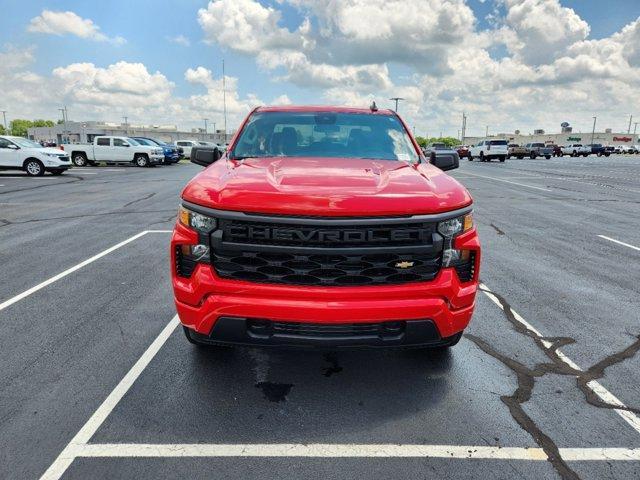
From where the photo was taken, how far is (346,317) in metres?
2.54

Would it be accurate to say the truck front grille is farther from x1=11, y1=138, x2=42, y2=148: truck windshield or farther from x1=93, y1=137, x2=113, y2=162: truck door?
x1=93, y1=137, x2=113, y2=162: truck door

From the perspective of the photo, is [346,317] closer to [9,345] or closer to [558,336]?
[558,336]

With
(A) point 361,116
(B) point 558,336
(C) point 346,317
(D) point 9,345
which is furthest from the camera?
(A) point 361,116

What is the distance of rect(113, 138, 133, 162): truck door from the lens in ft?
92.0

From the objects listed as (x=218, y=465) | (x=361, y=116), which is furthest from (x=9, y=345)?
Answer: (x=361, y=116)

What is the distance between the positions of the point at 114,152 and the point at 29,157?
8.94 m

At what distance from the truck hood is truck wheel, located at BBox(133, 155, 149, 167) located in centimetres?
2722

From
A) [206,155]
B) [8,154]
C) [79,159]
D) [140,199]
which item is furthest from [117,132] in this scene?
[206,155]

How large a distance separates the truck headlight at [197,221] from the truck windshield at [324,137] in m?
1.15

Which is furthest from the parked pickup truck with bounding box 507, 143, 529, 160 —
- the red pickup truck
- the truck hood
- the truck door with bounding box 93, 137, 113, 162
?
the red pickup truck

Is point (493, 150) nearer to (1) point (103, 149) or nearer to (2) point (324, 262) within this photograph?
(1) point (103, 149)

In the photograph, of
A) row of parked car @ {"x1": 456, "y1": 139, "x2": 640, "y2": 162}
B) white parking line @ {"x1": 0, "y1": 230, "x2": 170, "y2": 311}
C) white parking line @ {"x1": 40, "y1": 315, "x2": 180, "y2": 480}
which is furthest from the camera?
row of parked car @ {"x1": 456, "y1": 139, "x2": 640, "y2": 162}

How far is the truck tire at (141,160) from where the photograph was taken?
28.0 metres

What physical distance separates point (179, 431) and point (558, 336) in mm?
3175
